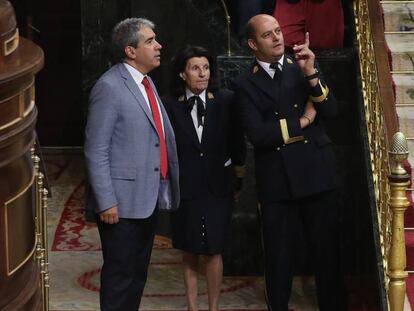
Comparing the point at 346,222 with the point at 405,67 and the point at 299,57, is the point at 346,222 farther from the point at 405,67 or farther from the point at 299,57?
the point at 299,57

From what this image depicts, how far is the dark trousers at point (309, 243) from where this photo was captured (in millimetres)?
7969

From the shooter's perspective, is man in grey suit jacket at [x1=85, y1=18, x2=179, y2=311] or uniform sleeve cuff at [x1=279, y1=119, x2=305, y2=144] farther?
uniform sleeve cuff at [x1=279, y1=119, x2=305, y2=144]

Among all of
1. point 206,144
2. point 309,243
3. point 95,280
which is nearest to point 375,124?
point 309,243

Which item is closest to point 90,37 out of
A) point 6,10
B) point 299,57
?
point 299,57

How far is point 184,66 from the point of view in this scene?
806cm

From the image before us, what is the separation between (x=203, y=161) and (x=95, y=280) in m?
1.78

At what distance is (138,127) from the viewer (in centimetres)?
747

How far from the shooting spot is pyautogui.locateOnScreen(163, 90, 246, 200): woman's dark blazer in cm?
816

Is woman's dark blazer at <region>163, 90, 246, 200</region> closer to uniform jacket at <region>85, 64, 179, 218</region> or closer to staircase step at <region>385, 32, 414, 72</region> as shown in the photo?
uniform jacket at <region>85, 64, 179, 218</region>

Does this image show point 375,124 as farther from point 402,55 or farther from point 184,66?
point 184,66

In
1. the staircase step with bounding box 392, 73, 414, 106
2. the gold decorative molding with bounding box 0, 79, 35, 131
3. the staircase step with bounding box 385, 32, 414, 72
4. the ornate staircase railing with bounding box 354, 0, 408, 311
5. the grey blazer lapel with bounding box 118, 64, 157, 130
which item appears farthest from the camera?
the staircase step with bounding box 385, 32, 414, 72

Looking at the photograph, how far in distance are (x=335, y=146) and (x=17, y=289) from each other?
387 centimetres

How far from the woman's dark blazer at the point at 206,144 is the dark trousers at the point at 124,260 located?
23.3 inches

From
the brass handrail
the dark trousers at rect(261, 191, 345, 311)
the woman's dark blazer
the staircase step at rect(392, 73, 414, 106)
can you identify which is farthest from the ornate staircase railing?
the brass handrail
